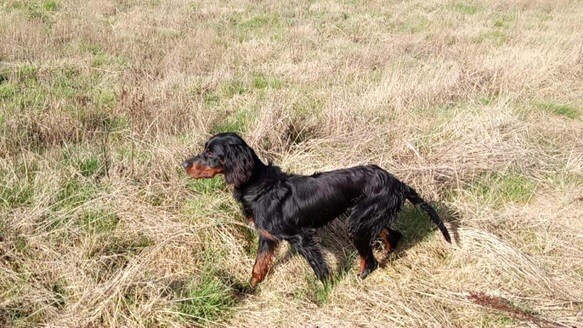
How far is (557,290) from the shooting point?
10.4ft

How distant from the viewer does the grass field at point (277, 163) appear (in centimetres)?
300

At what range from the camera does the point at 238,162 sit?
3.02 m

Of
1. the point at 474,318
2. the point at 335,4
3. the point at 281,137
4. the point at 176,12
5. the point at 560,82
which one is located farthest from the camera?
the point at 335,4

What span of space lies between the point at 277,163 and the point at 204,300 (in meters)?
1.89

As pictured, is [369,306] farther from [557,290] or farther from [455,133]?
[455,133]

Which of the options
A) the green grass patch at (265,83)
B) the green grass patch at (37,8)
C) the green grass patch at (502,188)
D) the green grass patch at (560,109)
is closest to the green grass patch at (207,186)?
the green grass patch at (502,188)

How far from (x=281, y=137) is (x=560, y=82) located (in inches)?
206

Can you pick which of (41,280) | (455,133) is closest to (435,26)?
(455,133)

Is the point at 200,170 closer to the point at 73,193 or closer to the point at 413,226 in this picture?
the point at 73,193

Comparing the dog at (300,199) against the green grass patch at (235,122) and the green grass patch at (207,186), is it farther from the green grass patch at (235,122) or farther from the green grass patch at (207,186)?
the green grass patch at (235,122)

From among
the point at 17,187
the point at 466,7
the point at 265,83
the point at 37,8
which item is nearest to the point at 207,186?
the point at 17,187

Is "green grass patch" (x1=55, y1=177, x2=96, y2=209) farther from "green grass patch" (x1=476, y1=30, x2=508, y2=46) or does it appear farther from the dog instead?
"green grass patch" (x1=476, y1=30, x2=508, y2=46)

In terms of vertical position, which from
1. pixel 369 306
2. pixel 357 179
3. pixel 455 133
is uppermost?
pixel 357 179

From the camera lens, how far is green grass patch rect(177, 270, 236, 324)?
9.48ft
